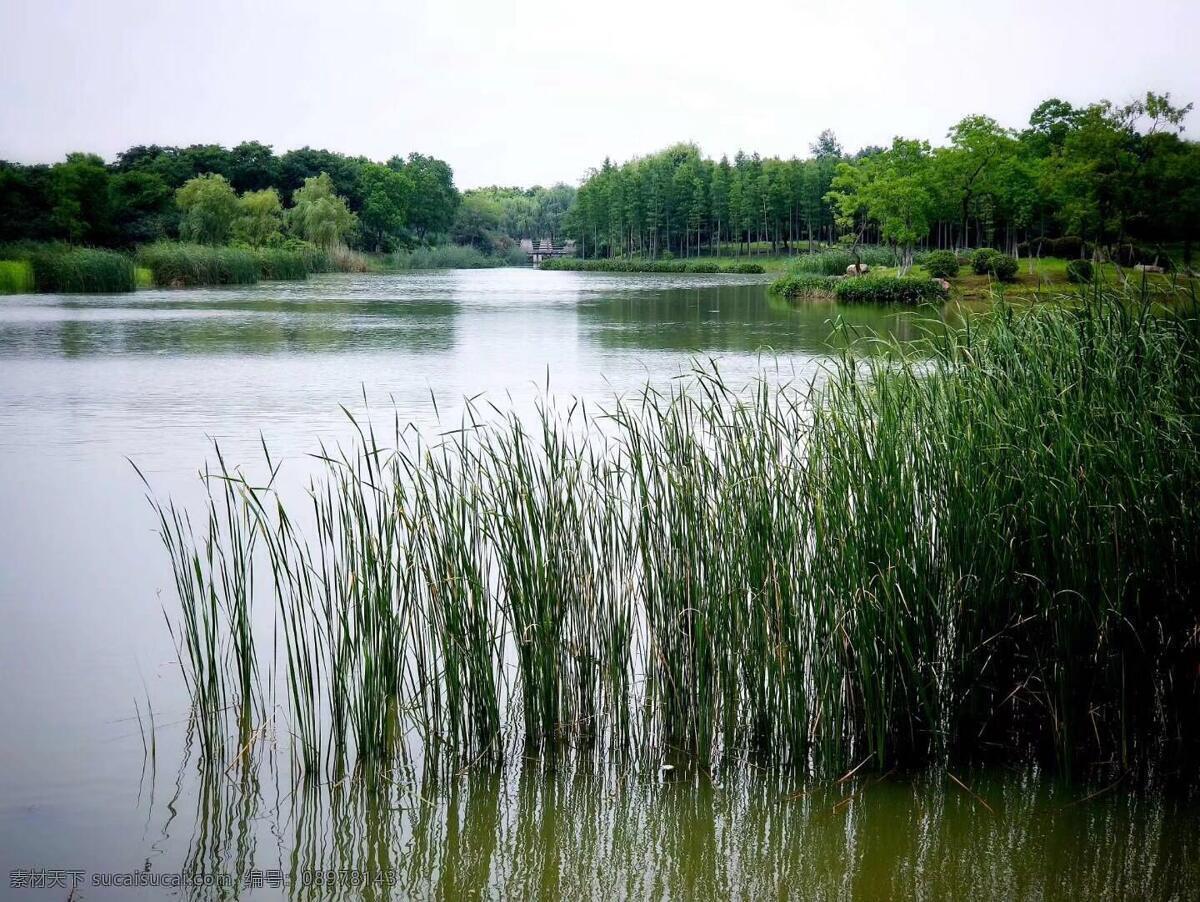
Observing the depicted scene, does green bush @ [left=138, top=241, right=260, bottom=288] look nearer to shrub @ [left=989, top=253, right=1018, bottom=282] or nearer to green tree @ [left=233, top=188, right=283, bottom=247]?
green tree @ [left=233, top=188, right=283, bottom=247]

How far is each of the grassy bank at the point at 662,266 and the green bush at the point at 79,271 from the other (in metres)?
23.0

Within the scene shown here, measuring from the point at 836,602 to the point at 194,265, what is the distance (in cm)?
2487

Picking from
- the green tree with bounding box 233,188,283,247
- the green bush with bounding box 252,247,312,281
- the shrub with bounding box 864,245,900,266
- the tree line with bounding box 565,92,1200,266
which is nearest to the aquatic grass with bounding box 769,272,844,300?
the tree line with bounding box 565,92,1200,266

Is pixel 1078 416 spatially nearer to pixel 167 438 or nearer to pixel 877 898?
pixel 877 898

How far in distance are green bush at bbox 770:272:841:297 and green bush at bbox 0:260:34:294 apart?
14.6 m

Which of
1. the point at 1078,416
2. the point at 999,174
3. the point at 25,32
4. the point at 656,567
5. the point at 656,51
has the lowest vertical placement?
the point at 656,567

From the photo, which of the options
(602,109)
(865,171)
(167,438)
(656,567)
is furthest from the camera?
(602,109)

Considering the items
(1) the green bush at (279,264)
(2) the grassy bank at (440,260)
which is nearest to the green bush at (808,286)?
(1) the green bush at (279,264)

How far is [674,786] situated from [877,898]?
0.54m

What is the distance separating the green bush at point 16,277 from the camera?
20.5 metres

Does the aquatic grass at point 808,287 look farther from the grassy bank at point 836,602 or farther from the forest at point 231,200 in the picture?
the grassy bank at point 836,602

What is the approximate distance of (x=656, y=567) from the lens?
269cm

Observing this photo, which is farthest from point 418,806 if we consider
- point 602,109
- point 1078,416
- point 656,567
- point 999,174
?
point 602,109

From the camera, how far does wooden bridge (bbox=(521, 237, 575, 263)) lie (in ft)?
227
